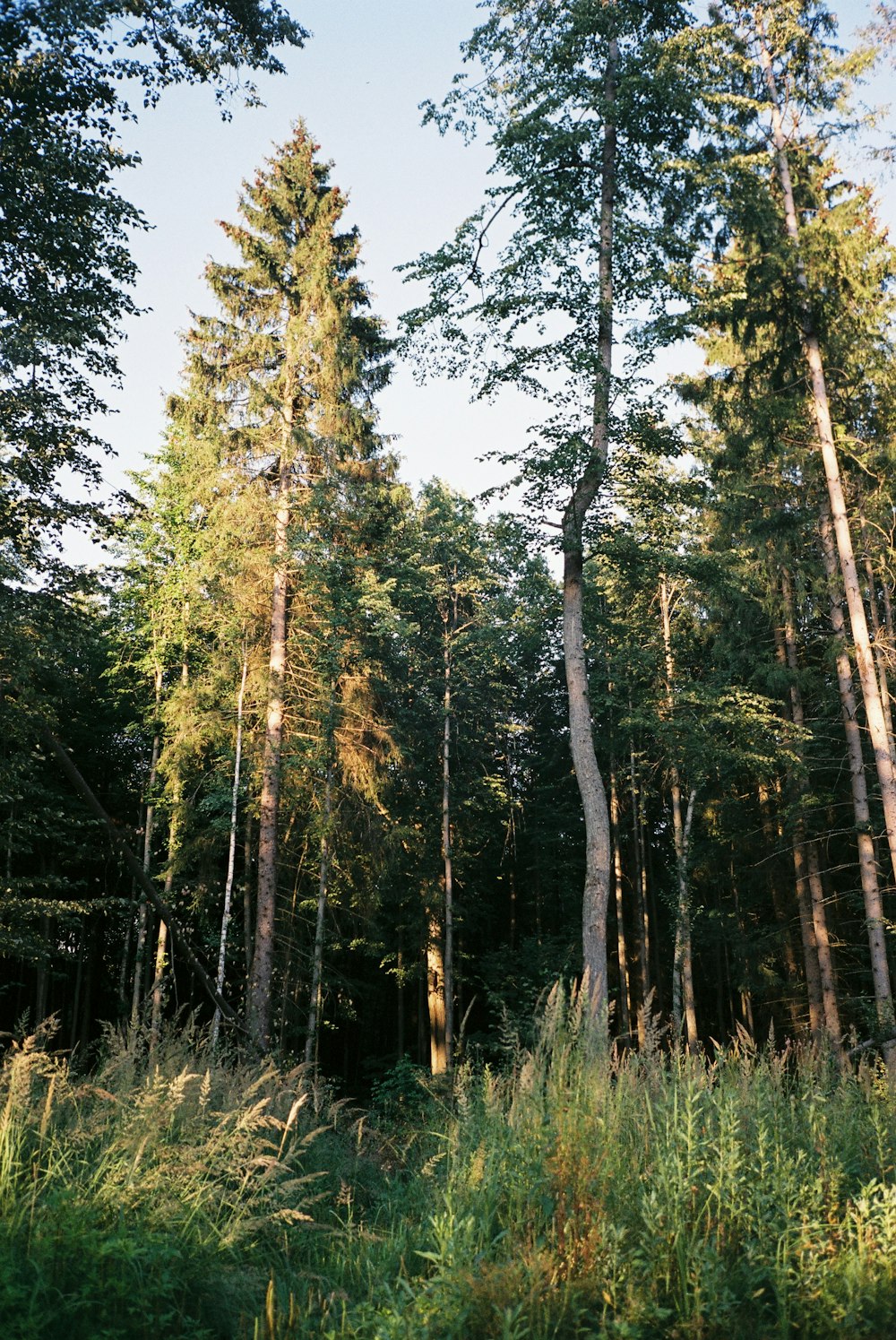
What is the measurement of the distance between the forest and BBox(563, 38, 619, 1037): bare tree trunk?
0.07 meters

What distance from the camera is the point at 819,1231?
3586mm

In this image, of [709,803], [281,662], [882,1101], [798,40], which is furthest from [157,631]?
[882,1101]

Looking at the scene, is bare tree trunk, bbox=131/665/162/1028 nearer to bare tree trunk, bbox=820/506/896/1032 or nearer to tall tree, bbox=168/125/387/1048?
tall tree, bbox=168/125/387/1048

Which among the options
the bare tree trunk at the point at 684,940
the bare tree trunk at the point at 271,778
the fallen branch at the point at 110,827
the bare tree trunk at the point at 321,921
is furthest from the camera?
the bare tree trunk at the point at 684,940

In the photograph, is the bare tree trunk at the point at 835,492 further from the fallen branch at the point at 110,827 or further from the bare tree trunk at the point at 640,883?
the fallen branch at the point at 110,827

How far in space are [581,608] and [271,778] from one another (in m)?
6.78

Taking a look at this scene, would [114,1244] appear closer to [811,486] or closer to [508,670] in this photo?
[811,486]

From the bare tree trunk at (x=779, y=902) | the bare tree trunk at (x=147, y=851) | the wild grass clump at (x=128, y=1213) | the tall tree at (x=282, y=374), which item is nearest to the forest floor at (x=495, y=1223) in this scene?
the wild grass clump at (x=128, y=1213)

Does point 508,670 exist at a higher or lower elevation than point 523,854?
higher

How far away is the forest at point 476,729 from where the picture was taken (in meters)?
3.64

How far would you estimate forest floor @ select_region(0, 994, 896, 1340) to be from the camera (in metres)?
3.06

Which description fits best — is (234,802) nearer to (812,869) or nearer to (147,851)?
(147,851)

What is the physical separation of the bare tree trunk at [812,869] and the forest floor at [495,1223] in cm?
1283

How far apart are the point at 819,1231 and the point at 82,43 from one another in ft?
34.8
